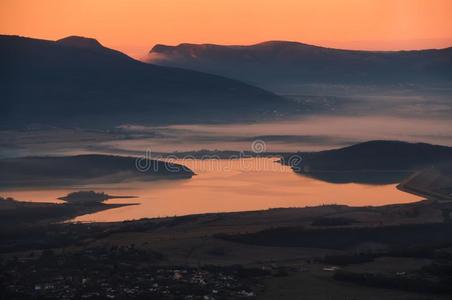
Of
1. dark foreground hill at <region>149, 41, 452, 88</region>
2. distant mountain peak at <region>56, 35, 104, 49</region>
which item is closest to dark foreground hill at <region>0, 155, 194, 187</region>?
distant mountain peak at <region>56, 35, 104, 49</region>

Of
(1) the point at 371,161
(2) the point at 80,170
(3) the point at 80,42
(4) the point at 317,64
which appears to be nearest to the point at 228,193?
(2) the point at 80,170

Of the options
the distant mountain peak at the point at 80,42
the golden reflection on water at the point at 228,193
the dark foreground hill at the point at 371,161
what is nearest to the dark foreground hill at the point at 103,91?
the distant mountain peak at the point at 80,42

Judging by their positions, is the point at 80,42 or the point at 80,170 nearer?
the point at 80,170

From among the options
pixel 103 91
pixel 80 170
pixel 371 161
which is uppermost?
pixel 103 91

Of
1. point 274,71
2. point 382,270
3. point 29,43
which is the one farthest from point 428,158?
point 274,71

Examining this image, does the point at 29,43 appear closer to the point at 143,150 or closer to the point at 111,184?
the point at 143,150

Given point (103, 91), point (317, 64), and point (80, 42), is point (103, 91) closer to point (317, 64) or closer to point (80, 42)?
point (80, 42)
